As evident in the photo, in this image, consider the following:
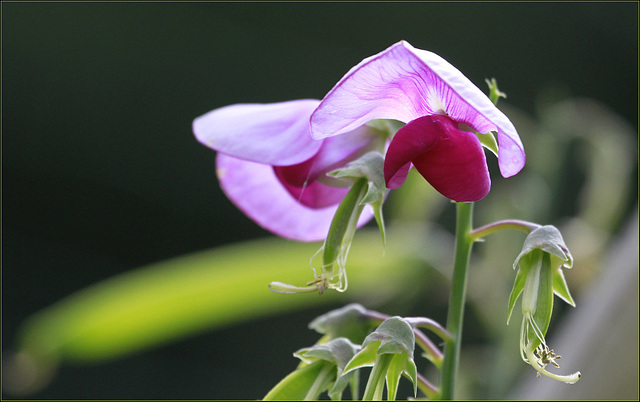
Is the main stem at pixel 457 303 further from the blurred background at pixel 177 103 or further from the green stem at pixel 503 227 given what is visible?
the blurred background at pixel 177 103

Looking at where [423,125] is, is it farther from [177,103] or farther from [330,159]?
[177,103]

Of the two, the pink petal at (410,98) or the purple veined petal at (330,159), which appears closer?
the pink petal at (410,98)

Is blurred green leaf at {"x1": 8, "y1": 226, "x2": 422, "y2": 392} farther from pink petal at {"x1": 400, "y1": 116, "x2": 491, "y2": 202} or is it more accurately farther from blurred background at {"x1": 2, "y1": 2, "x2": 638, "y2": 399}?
blurred background at {"x1": 2, "y1": 2, "x2": 638, "y2": 399}

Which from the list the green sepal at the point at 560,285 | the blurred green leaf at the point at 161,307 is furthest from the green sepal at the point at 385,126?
the blurred green leaf at the point at 161,307

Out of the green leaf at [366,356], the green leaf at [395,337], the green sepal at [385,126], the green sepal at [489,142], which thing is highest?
the green sepal at [385,126]

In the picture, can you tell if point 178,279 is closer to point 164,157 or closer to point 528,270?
point 528,270

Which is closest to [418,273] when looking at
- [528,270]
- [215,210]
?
[528,270]

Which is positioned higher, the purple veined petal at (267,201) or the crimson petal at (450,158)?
the crimson petal at (450,158)

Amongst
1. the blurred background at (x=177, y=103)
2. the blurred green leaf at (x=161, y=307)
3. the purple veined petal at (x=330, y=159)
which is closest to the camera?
the purple veined petal at (x=330, y=159)
